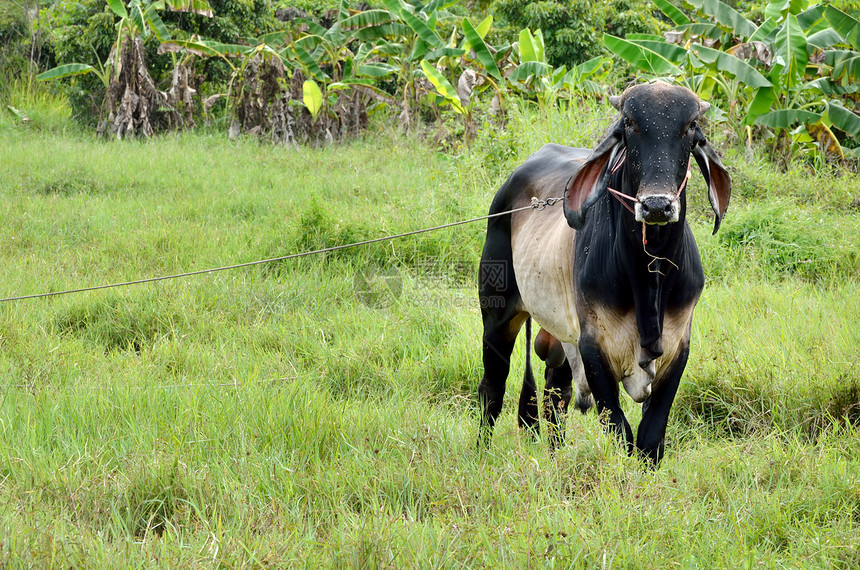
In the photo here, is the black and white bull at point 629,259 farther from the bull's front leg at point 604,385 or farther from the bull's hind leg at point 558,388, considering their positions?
the bull's hind leg at point 558,388

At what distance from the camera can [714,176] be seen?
3.03 metres

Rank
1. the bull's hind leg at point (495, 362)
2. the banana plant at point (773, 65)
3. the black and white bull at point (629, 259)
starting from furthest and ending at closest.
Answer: the banana plant at point (773, 65) < the bull's hind leg at point (495, 362) < the black and white bull at point (629, 259)

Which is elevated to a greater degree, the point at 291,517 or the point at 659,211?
the point at 659,211

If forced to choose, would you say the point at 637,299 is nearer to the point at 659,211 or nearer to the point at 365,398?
the point at 659,211

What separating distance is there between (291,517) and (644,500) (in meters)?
1.25

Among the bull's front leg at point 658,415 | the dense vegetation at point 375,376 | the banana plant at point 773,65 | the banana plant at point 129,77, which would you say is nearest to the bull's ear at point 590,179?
the bull's front leg at point 658,415

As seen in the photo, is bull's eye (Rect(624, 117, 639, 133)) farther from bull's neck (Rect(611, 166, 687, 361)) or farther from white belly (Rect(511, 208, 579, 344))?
white belly (Rect(511, 208, 579, 344))

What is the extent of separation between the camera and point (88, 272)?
6.26m

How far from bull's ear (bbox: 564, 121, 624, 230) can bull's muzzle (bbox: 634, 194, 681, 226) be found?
15.7 inches

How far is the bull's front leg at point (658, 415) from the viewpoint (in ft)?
10.1

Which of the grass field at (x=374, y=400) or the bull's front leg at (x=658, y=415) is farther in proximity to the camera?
the bull's front leg at (x=658, y=415)

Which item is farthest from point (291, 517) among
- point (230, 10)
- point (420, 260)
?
point (230, 10)

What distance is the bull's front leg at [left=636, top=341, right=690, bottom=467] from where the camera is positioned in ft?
→ 10.1

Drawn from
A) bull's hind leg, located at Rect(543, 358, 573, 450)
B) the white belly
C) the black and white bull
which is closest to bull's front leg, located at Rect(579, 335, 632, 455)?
the black and white bull
